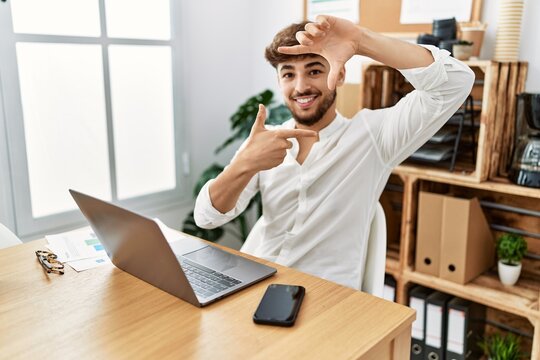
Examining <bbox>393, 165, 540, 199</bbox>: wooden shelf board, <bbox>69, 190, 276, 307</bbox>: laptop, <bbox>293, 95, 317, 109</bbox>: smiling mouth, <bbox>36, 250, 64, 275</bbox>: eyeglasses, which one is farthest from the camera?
<bbox>393, 165, 540, 199</bbox>: wooden shelf board

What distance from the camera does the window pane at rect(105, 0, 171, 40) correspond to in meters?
2.44

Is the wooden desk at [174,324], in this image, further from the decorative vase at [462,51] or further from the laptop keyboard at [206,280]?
the decorative vase at [462,51]

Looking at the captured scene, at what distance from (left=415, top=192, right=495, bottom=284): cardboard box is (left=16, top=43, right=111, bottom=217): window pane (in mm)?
1532

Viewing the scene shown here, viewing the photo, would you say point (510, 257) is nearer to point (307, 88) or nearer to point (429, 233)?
point (429, 233)

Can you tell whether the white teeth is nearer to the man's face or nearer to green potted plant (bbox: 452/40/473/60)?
the man's face

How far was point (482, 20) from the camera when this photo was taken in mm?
2082

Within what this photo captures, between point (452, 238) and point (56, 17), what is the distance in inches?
75.6

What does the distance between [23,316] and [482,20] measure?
77.5 inches

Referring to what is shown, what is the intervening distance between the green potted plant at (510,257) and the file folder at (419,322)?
1.07 ft

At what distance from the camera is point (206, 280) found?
1.10 metres

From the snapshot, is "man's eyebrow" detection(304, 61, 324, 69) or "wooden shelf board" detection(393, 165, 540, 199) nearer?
"man's eyebrow" detection(304, 61, 324, 69)

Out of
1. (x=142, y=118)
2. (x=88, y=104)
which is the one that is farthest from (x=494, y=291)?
(x=88, y=104)

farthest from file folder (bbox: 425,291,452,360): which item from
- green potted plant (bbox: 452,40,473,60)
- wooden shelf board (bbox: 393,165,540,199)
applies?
green potted plant (bbox: 452,40,473,60)

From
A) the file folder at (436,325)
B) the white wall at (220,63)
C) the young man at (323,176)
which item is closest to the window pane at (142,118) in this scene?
the white wall at (220,63)
